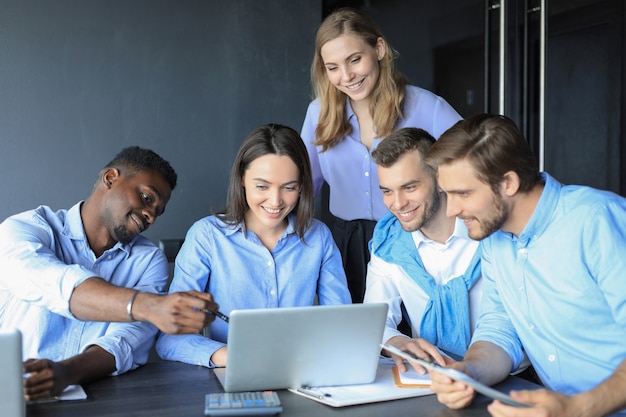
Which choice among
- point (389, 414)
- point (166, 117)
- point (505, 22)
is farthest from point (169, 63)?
point (389, 414)

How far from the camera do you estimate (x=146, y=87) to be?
12.5ft

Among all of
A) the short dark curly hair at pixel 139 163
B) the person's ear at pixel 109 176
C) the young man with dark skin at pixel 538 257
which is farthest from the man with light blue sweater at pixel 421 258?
the person's ear at pixel 109 176

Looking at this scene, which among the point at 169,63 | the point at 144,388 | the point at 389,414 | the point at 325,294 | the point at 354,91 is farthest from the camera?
the point at 169,63

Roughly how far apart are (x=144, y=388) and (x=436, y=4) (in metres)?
3.05

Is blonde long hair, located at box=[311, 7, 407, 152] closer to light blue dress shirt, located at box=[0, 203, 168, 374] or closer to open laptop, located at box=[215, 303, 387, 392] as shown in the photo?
light blue dress shirt, located at box=[0, 203, 168, 374]

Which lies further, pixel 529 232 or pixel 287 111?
pixel 287 111

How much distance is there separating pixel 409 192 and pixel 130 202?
89cm

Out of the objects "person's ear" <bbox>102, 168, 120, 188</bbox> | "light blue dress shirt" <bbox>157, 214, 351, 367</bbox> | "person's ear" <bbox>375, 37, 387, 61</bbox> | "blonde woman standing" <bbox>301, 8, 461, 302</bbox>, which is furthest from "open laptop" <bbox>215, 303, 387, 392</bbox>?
"person's ear" <bbox>375, 37, 387, 61</bbox>

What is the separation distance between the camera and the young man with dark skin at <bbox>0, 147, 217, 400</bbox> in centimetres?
186

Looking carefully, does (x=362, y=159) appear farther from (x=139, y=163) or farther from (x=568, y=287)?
(x=568, y=287)

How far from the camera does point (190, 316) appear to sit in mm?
1852

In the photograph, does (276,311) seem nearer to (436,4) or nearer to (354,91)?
(354,91)

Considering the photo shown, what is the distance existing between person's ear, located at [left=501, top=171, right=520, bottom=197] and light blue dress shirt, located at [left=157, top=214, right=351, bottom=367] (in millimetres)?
726

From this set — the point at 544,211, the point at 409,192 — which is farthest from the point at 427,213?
the point at 544,211
